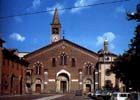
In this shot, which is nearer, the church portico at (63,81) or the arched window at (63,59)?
the church portico at (63,81)

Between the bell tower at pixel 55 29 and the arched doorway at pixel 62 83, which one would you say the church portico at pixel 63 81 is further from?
the bell tower at pixel 55 29

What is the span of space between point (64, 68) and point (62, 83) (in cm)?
366

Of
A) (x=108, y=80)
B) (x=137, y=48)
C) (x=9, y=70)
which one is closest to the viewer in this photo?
(x=137, y=48)

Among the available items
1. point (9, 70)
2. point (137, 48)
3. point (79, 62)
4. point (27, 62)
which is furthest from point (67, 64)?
point (137, 48)

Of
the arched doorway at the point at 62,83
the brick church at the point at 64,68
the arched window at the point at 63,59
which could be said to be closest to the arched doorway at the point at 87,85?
the brick church at the point at 64,68

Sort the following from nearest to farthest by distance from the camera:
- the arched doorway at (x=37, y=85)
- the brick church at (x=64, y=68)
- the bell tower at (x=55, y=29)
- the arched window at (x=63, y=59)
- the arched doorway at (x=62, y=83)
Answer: the brick church at (x=64, y=68) → the arched doorway at (x=37, y=85) → the arched doorway at (x=62, y=83) → the arched window at (x=63, y=59) → the bell tower at (x=55, y=29)

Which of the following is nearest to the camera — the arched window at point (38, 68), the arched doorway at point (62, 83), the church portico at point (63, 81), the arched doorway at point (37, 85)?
the arched doorway at point (37, 85)

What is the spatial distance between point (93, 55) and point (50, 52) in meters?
10.5

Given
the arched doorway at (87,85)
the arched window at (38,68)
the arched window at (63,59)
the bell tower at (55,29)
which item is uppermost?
the bell tower at (55,29)

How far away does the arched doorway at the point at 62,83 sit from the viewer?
104 metres

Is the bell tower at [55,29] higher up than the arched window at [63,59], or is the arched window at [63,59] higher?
the bell tower at [55,29]

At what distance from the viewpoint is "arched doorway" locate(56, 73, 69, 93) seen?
10420cm

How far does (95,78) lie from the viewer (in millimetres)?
103125

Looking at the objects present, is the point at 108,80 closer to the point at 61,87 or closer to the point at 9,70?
the point at 61,87
